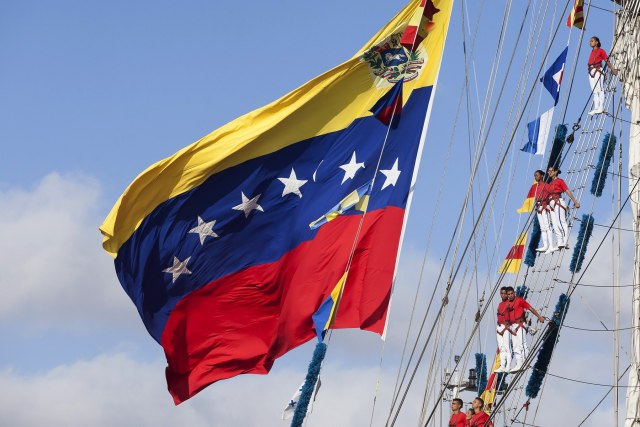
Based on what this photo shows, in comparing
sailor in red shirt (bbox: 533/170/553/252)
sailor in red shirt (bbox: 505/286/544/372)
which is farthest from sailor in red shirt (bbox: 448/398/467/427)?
sailor in red shirt (bbox: 533/170/553/252)

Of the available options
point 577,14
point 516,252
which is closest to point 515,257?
point 516,252

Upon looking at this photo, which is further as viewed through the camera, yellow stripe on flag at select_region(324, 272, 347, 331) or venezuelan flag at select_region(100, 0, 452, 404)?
→ venezuelan flag at select_region(100, 0, 452, 404)

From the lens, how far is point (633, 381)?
19.9 meters

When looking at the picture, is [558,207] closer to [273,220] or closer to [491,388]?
[491,388]

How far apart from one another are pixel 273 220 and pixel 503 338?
384 cm

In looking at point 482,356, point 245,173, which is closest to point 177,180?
point 245,173

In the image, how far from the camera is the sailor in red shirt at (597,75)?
24.0 m

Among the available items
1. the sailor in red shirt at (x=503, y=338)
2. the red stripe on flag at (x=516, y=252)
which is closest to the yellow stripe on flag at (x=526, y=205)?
the red stripe on flag at (x=516, y=252)

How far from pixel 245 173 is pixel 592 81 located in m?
6.85

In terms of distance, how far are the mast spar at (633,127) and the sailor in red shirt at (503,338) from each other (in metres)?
1.91

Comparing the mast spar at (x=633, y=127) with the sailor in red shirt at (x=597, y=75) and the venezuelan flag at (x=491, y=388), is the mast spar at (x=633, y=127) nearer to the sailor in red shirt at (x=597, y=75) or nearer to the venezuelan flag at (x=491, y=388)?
the sailor in red shirt at (x=597, y=75)

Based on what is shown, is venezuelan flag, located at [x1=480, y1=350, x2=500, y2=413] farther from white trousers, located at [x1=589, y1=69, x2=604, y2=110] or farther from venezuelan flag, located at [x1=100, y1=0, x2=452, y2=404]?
white trousers, located at [x1=589, y1=69, x2=604, y2=110]

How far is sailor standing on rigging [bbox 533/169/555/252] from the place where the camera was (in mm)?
22562

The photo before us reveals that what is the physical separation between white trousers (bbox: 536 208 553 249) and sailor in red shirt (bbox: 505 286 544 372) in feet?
6.66
